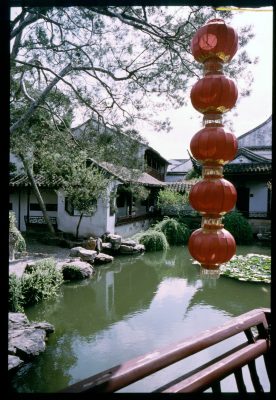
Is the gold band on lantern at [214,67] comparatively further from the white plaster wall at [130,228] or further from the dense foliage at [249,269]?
the white plaster wall at [130,228]

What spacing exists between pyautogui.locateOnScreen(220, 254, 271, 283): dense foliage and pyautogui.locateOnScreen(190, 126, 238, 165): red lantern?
725 cm

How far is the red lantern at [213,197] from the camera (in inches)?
78.2

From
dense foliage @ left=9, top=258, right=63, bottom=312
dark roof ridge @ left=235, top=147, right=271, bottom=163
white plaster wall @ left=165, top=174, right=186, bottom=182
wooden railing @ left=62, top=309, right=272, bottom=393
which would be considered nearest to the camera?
wooden railing @ left=62, top=309, right=272, bottom=393

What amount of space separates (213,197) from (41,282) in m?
6.25

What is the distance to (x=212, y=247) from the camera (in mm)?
1975

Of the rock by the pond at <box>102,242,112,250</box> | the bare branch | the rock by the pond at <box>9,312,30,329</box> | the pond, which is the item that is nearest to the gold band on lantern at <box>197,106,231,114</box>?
the pond

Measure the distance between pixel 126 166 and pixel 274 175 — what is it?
5.71m

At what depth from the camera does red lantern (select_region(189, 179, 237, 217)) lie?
1987 mm

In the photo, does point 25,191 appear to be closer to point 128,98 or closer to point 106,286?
point 106,286

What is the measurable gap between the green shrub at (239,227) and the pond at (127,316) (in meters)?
4.06

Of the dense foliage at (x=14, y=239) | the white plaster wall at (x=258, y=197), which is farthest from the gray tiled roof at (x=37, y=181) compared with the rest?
the white plaster wall at (x=258, y=197)

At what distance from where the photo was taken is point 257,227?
15.6 m

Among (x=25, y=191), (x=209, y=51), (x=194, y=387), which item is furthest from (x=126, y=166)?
(x=25, y=191)

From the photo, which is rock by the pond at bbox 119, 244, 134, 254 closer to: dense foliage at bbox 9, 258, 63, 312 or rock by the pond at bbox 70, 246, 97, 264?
rock by the pond at bbox 70, 246, 97, 264
